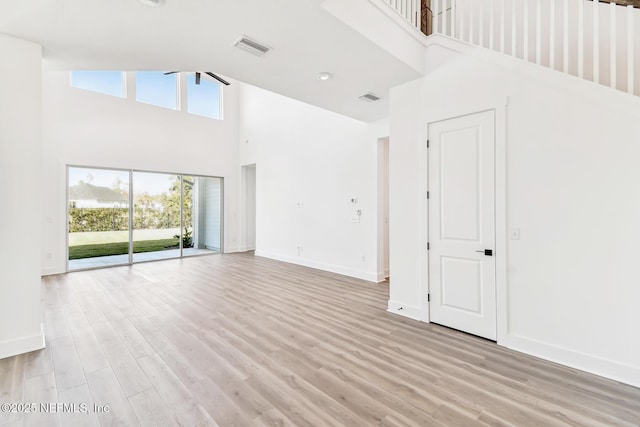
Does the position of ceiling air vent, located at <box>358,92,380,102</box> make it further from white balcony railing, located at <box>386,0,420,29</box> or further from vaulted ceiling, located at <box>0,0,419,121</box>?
white balcony railing, located at <box>386,0,420,29</box>

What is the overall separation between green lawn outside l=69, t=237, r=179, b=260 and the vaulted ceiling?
191 inches

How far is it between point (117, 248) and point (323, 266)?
5214 mm

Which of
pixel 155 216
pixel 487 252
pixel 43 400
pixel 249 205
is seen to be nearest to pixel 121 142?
pixel 155 216

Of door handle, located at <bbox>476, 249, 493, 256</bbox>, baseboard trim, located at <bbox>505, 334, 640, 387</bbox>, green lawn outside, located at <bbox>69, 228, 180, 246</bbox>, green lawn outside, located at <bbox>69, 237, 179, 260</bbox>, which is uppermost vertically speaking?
door handle, located at <bbox>476, 249, 493, 256</bbox>

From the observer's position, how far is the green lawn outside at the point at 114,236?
6.36 metres

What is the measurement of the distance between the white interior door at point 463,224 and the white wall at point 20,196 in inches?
167

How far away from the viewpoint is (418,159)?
11.7 feet

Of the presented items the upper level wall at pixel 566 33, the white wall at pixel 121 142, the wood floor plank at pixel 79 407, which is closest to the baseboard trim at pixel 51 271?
the white wall at pixel 121 142

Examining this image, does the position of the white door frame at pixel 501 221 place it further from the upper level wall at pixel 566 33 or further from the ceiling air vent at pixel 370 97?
the ceiling air vent at pixel 370 97

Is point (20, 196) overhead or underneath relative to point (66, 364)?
overhead

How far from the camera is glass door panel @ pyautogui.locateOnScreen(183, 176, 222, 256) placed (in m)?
8.26

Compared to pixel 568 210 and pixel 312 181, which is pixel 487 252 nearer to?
pixel 568 210

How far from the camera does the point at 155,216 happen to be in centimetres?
747

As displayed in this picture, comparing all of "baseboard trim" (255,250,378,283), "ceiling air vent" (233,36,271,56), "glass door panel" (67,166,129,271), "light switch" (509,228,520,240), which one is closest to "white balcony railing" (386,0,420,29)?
"ceiling air vent" (233,36,271,56)
